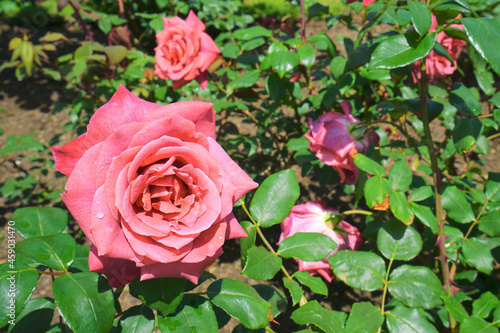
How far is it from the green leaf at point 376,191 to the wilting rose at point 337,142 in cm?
18

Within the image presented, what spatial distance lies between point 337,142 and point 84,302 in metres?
0.71

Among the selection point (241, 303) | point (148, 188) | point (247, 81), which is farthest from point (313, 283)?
point (247, 81)

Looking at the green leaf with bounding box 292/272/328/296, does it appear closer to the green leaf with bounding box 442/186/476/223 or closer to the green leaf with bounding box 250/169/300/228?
the green leaf with bounding box 250/169/300/228

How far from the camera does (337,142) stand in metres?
0.98

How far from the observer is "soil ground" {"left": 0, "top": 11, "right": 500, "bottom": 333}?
146 cm

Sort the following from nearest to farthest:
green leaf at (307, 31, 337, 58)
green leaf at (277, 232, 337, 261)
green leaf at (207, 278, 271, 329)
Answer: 1. green leaf at (207, 278, 271, 329)
2. green leaf at (277, 232, 337, 261)
3. green leaf at (307, 31, 337, 58)

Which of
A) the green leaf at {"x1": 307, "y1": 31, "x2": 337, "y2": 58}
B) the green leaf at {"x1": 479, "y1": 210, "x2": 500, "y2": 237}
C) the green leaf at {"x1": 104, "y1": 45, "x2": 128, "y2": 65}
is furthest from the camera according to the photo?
the green leaf at {"x1": 104, "y1": 45, "x2": 128, "y2": 65}

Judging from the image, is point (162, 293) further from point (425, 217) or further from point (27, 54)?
point (27, 54)

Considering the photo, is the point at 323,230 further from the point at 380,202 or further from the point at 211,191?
the point at 211,191

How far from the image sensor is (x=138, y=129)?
0.48m

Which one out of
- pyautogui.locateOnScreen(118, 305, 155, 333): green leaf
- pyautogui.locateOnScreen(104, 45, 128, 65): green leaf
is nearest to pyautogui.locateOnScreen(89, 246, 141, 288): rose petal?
pyautogui.locateOnScreen(118, 305, 155, 333): green leaf

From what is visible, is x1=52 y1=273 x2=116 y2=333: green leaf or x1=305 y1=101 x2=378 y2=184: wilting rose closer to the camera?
x1=52 y1=273 x2=116 y2=333: green leaf

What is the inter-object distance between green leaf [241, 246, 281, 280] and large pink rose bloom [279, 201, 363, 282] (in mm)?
280

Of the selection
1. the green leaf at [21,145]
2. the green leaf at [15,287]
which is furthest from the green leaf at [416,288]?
the green leaf at [21,145]
